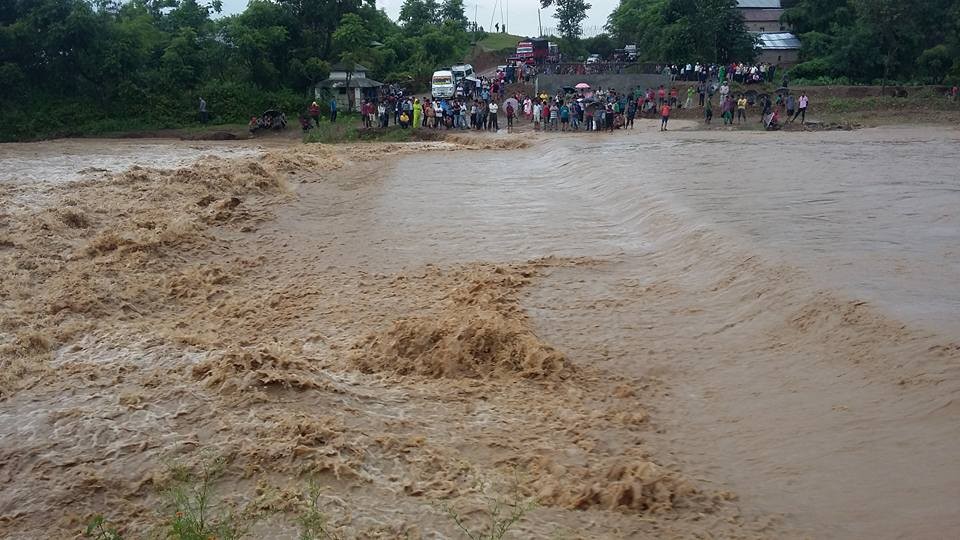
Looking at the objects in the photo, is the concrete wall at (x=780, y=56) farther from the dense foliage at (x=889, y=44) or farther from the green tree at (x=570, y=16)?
the green tree at (x=570, y=16)

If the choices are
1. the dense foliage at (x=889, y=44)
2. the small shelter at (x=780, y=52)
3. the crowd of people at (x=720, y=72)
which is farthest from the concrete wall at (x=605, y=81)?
the small shelter at (x=780, y=52)

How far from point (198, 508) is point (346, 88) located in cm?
3457

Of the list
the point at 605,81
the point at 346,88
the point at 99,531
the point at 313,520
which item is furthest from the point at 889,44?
the point at 99,531

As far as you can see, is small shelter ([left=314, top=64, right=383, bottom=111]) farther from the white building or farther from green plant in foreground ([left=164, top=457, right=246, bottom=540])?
green plant in foreground ([left=164, top=457, right=246, bottom=540])

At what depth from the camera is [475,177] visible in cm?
2066

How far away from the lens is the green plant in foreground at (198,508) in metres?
5.39

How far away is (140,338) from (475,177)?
12.0 metres

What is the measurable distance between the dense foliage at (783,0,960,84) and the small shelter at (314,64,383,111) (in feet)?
67.4

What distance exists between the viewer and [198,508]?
19.4 ft

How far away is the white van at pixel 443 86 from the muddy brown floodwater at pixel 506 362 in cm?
2159

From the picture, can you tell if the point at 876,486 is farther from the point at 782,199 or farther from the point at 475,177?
the point at 475,177

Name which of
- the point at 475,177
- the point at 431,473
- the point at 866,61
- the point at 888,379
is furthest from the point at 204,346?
the point at 866,61

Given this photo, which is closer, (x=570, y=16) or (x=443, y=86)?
(x=443, y=86)

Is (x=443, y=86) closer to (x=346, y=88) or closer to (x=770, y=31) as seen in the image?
(x=346, y=88)
